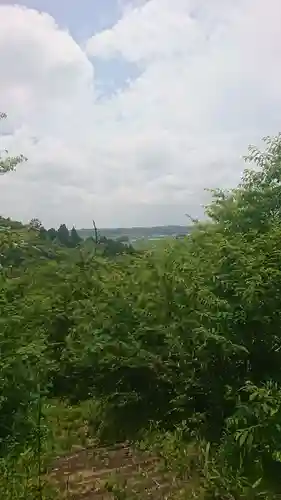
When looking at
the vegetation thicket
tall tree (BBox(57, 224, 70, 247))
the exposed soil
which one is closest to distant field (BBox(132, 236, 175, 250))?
the vegetation thicket

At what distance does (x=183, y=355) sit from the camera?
6.66 metres

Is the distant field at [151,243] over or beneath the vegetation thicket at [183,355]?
over

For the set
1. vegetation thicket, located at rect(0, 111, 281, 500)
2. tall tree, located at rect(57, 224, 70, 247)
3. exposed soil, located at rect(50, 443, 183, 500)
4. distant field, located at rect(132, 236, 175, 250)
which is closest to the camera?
vegetation thicket, located at rect(0, 111, 281, 500)

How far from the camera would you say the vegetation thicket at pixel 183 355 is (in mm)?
5332

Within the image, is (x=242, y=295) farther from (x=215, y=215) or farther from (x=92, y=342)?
(x=92, y=342)

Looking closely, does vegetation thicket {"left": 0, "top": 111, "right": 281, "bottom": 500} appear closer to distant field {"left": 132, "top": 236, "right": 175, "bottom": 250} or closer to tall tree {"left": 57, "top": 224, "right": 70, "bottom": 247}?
distant field {"left": 132, "top": 236, "right": 175, "bottom": 250}

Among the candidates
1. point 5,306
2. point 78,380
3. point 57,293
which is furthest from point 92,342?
point 57,293

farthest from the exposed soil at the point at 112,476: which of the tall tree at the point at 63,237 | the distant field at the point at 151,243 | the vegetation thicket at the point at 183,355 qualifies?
the tall tree at the point at 63,237

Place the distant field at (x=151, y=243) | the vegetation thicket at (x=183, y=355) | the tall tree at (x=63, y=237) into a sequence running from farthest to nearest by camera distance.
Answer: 1. the tall tree at (x=63, y=237)
2. the distant field at (x=151, y=243)
3. the vegetation thicket at (x=183, y=355)

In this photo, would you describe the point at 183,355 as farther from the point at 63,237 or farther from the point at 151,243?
the point at 63,237

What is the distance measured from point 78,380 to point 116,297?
185 cm

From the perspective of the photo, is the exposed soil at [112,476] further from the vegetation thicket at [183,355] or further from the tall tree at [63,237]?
the tall tree at [63,237]

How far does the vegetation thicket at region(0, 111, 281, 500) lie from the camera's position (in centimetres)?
533

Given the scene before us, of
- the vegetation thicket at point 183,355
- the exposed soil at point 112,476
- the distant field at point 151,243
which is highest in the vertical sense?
the distant field at point 151,243
